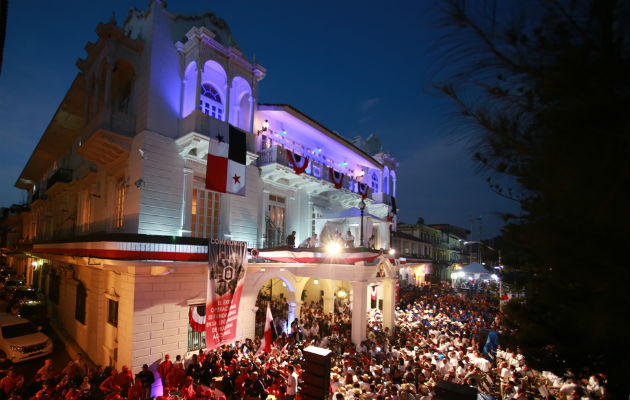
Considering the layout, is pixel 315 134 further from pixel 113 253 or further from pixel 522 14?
pixel 522 14

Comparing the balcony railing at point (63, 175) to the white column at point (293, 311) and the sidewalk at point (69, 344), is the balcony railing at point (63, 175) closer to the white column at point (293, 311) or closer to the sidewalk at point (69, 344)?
the sidewalk at point (69, 344)

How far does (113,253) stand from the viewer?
9625 millimetres

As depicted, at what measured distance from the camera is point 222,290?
11.2m

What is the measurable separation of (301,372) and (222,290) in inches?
157

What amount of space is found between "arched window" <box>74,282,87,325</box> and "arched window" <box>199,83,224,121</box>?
11.3m

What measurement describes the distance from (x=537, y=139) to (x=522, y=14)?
40.2 inches

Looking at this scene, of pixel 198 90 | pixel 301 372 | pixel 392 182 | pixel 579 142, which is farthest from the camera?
pixel 392 182

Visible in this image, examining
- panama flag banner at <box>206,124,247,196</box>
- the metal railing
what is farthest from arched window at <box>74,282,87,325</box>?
panama flag banner at <box>206,124,247,196</box>

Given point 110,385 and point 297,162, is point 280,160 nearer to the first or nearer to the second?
point 297,162

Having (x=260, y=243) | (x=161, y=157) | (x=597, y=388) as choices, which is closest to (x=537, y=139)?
(x=597, y=388)

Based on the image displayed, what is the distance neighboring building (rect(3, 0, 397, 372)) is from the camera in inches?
428

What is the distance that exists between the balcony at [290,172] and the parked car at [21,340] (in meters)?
12.8

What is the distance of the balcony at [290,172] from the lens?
15252mm

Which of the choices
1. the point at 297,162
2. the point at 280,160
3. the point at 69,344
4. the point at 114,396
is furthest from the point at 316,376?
the point at 69,344
